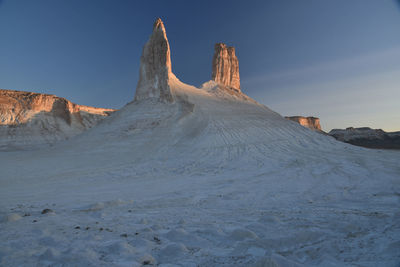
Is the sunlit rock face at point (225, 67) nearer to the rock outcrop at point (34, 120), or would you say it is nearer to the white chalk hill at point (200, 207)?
the white chalk hill at point (200, 207)

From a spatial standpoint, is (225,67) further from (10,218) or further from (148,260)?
(148,260)

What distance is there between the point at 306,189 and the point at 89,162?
9816 millimetres

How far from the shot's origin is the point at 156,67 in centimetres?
2095

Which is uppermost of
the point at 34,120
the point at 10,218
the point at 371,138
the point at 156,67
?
the point at 156,67

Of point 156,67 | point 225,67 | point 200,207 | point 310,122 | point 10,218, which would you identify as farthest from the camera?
point 310,122

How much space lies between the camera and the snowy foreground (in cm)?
219

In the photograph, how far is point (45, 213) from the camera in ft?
12.0

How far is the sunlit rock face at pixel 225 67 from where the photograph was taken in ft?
91.7

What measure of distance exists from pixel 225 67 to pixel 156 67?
1075 cm

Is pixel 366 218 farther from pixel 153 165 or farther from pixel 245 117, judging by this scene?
pixel 245 117

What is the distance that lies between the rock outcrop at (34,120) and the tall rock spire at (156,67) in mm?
17096

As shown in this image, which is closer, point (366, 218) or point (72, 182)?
point (366, 218)

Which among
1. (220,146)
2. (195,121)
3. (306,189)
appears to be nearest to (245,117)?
(195,121)

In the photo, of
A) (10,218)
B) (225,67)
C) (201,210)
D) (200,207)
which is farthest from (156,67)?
(10,218)
